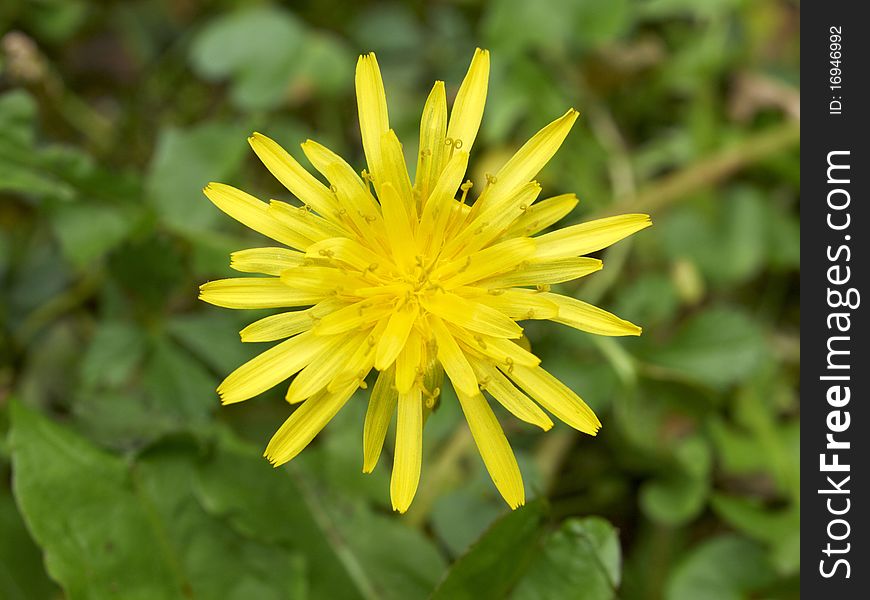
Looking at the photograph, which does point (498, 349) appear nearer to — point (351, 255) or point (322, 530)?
point (351, 255)

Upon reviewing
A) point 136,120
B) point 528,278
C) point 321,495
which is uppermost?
point 136,120

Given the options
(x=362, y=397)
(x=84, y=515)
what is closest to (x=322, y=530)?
(x=362, y=397)

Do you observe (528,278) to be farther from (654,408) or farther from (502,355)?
(654,408)

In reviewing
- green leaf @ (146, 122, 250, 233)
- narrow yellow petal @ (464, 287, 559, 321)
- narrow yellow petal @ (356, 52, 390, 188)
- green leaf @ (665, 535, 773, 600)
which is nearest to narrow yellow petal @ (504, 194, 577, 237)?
narrow yellow petal @ (464, 287, 559, 321)

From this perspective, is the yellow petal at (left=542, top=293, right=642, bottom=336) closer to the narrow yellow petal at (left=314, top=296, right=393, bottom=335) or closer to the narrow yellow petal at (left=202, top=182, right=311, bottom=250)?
the narrow yellow petal at (left=314, top=296, right=393, bottom=335)
